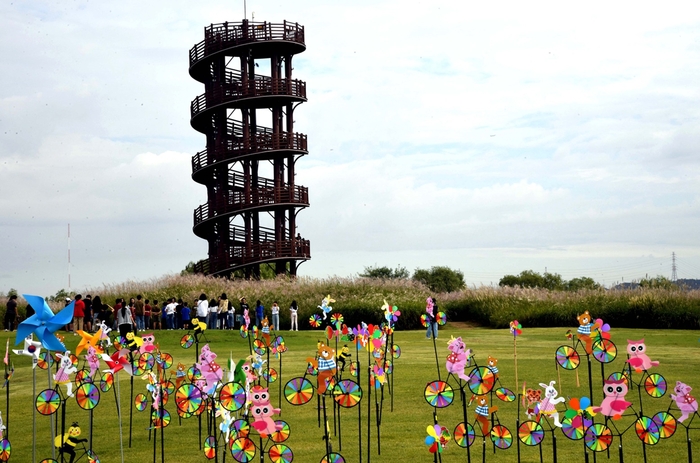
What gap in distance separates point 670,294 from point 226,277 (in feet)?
58.9

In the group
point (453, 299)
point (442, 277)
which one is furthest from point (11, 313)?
point (442, 277)

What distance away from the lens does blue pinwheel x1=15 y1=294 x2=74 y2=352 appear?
22.9 ft

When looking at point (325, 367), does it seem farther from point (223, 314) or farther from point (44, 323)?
point (223, 314)

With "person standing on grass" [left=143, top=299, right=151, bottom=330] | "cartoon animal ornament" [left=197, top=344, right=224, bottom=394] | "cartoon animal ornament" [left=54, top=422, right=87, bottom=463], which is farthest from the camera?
"person standing on grass" [left=143, top=299, right=151, bottom=330]

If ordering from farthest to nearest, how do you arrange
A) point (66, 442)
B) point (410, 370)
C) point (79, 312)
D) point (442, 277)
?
point (442, 277)
point (79, 312)
point (410, 370)
point (66, 442)

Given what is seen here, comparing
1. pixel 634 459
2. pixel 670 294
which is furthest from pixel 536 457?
pixel 670 294

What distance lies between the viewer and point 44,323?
702 centimetres

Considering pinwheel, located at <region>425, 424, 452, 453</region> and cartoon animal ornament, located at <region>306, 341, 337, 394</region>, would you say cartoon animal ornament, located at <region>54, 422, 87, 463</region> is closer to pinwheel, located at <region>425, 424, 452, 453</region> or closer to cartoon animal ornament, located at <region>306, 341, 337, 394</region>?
cartoon animal ornament, located at <region>306, 341, 337, 394</region>

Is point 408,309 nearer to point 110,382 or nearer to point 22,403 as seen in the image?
point 22,403

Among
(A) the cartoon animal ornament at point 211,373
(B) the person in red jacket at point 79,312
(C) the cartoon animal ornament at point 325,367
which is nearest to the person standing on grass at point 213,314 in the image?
(B) the person in red jacket at point 79,312

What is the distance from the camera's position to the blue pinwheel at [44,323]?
22.9 ft

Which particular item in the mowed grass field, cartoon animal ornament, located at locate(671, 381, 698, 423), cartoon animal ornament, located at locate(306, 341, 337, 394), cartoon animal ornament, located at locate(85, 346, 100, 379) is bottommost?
the mowed grass field

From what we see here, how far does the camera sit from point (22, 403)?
1383cm

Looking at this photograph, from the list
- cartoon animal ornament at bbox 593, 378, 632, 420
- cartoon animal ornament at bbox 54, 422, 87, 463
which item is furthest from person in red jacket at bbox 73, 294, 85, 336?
cartoon animal ornament at bbox 593, 378, 632, 420
